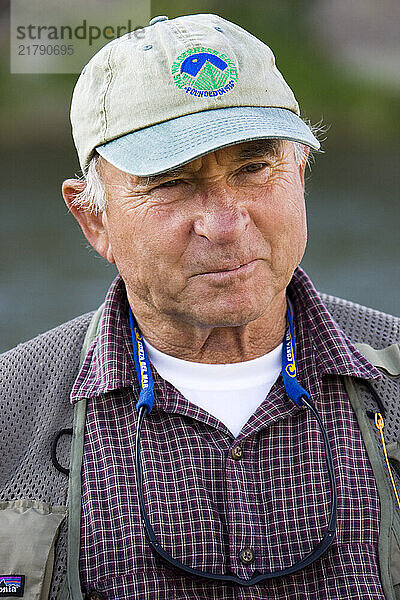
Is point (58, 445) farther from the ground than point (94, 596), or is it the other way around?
point (58, 445)

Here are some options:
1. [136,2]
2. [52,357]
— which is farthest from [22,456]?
[136,2]

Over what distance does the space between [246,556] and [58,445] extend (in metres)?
0.48

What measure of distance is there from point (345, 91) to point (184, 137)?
3205mm

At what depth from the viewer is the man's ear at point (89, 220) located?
1.97m

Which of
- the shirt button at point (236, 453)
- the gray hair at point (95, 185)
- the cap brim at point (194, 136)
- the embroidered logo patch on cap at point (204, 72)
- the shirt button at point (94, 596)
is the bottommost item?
Answer: the shirt button at point (94, 596)

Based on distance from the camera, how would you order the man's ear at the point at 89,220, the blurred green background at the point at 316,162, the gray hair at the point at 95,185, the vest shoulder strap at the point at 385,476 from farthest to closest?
the blurred green background at the point at 316,162 < the man's ear at the point at 89,220 < the gray hair at the point at 95,185 < the vest shoulder strap at the point at 385,476

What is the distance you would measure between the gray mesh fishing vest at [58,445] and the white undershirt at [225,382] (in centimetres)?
19

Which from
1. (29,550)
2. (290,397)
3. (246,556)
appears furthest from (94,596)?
(290,397)

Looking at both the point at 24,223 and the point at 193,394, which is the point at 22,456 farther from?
the point at 24,223

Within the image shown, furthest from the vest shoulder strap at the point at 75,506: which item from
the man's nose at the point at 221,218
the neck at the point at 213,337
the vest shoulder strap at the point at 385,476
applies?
the vest shoulder strap at the point at 385,476

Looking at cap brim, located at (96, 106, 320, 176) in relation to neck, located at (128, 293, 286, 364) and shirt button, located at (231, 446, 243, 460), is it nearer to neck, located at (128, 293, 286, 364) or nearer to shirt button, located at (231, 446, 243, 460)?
neck, located at (128, 293, 286, 364)

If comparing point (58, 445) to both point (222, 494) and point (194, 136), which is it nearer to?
point (222, 494)

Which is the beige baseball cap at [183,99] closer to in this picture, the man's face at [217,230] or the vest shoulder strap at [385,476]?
the man's face at [217,230]

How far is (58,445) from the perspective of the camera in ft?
6.04
